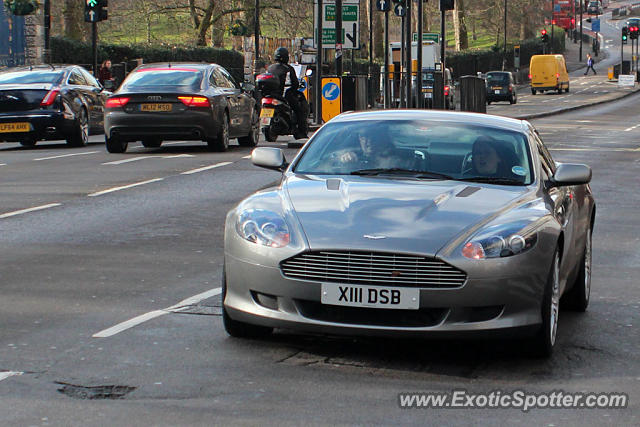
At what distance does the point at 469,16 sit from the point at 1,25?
238 feet

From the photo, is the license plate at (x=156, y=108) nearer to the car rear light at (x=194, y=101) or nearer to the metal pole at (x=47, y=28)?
the car rear light at (x=194, y=101)

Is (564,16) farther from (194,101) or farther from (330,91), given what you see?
(194,101)

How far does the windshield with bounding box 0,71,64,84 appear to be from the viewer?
2598 cm

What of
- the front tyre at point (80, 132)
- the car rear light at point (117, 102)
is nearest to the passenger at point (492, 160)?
the car rear light at point (117, 102)

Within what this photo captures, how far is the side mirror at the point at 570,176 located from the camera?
7.83 m

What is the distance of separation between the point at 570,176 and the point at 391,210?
1.43m

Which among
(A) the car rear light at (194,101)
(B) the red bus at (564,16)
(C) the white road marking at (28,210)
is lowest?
(C) the white road marking at (28,210)

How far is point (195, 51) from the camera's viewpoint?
6159 centimetres

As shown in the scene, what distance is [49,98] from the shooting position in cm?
2547

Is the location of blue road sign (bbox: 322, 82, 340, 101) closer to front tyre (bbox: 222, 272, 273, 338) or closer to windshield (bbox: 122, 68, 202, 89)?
windshield (bbox: 122, 68, 202, 89)

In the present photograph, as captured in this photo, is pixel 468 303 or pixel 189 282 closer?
pixel 468 303

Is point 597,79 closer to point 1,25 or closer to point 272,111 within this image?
point 1,25

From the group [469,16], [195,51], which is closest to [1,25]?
[195,51]

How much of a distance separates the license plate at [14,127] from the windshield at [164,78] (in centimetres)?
285
